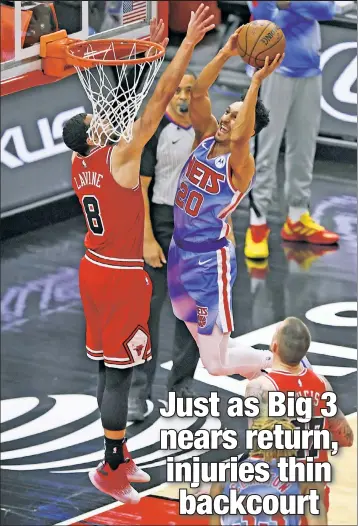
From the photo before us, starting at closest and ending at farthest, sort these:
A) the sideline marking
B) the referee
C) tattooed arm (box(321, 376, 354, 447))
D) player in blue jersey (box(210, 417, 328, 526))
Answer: player in blue jersey (box(210, 417, 328, 526)), tattooed arm (box(321, 376, 354, 447)), the referee, the sideline marking

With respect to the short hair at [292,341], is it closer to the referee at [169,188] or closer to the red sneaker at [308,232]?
the referee at [169,188]

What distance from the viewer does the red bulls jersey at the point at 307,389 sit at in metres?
8.10

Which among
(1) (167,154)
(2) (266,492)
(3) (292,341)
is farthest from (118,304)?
(1) (167,154)

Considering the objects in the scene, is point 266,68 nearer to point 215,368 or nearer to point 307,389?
point 215,368

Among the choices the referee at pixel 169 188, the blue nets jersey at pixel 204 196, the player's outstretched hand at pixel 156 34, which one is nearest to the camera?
the blue nets jersey at pixel 204 196

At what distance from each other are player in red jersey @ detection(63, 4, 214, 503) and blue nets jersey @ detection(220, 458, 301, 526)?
81 cm

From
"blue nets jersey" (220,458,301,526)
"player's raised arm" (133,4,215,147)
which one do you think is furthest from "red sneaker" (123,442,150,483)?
"player's raised arm" (133,4,215,147)

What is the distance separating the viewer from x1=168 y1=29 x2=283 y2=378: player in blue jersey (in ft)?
24.2

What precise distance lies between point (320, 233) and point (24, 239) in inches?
112

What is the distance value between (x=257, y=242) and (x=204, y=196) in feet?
21.9

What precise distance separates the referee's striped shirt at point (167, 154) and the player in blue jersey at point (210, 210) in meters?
1.02

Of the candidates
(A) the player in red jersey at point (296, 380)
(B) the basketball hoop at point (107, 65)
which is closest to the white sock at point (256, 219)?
(B) the basketball hoop at point (107, 65)

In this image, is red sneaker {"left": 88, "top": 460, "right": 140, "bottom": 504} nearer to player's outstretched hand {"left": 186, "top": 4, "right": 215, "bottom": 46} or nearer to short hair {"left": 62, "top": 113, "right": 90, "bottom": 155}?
short hair {"left": 62, "top": 113, "right": 90, "bottom": 155}

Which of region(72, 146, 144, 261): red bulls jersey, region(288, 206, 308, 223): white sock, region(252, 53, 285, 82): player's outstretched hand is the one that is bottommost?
region(288, 206, 308, 223): white sock
